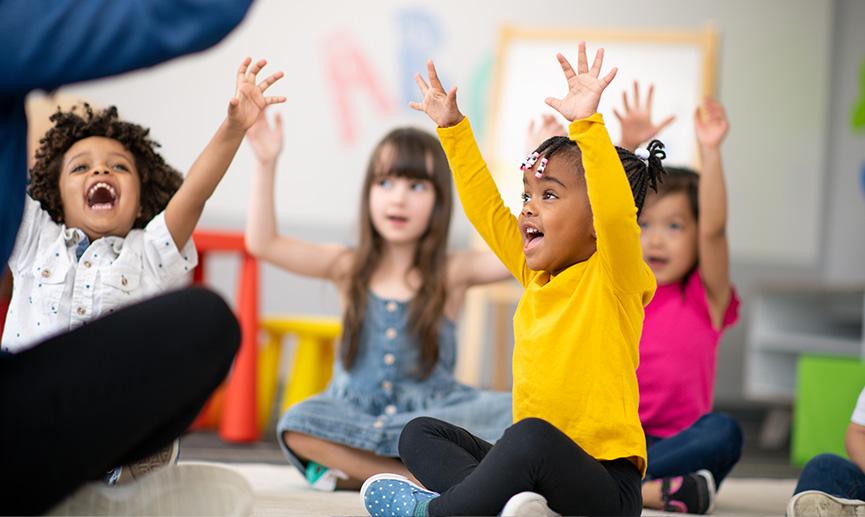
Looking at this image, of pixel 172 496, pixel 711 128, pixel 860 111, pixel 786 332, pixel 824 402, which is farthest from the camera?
pixel 860 111

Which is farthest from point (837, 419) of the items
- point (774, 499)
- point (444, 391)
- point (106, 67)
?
point (106, 67)

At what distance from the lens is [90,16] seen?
34.7 inches

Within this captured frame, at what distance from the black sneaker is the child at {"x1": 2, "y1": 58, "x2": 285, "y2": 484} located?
2.46 feet

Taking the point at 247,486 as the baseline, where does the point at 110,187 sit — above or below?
above

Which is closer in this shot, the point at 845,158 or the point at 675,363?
the point at 675,363

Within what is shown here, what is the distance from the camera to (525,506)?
1.02 meters

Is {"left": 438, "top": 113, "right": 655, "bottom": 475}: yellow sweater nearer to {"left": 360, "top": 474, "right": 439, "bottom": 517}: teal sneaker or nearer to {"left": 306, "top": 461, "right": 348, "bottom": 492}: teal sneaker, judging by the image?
{"left": 360, "top": 474, "right": 439, "bottom": 517}: teal sneaker

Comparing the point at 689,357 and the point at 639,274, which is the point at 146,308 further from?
the point at 689,357

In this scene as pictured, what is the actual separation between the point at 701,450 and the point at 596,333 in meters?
0.59

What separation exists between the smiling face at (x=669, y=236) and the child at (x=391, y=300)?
26 cm

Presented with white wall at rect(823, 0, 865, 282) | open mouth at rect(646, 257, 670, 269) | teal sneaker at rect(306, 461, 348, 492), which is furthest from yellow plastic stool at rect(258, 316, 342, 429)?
white wall at rect(823, 0, 865, 282)

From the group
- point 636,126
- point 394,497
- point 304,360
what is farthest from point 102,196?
point 304,360

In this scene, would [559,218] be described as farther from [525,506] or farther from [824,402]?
[824,402]

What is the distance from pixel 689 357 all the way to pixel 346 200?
2152mm
